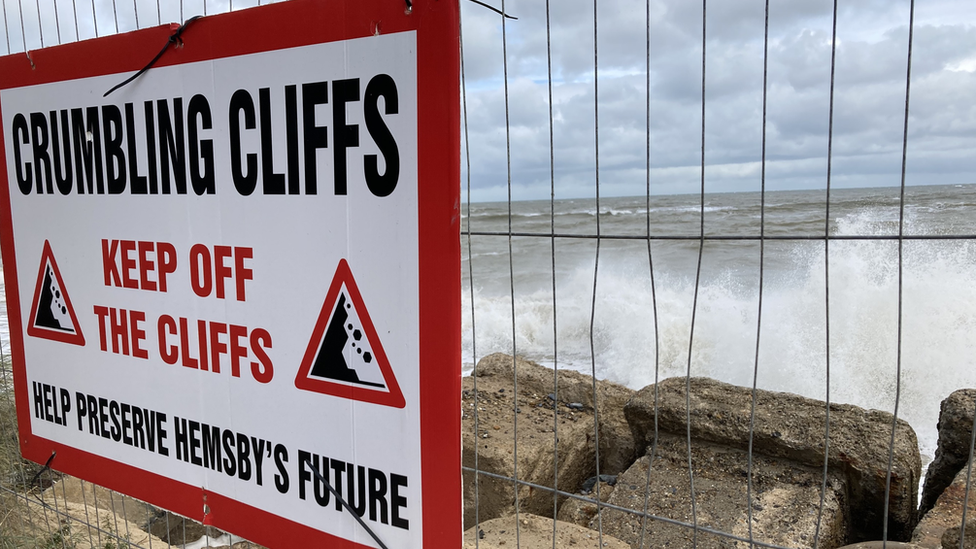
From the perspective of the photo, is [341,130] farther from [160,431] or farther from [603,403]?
[603,403]

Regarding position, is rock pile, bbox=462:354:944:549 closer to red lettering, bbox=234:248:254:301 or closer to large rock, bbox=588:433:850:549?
large rock, bbox=588:433:850:549

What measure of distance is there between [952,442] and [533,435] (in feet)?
6.72

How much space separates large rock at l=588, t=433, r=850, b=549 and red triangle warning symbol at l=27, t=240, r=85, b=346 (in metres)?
2.08

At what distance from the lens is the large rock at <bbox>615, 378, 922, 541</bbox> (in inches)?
114

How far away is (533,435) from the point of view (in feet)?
11.4

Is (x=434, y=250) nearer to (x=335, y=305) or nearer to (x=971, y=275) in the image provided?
(x=335, y=305)

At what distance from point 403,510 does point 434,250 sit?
0.56 metres

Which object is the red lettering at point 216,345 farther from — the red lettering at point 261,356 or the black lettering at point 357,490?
the black lettering at point 357,490

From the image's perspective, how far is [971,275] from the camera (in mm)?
7012

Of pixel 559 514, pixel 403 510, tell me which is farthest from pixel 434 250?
pixel 559 514

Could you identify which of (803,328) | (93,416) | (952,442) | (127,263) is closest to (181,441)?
(93,416)

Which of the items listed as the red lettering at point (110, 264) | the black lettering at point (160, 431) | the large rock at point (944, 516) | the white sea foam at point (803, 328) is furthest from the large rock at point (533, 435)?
the white sea foam at point (803, 328)

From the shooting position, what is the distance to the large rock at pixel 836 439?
290 cm

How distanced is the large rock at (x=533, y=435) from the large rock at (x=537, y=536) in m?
0.39
